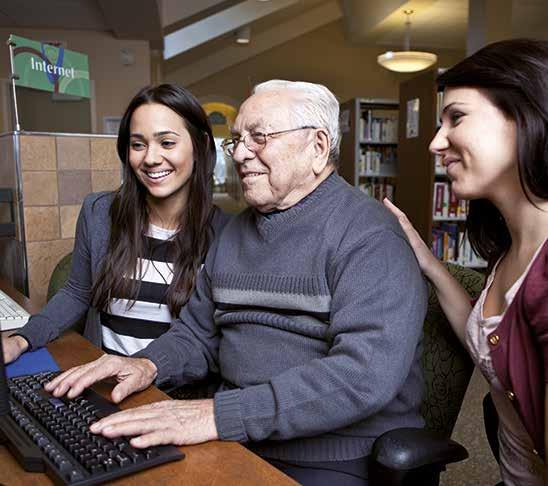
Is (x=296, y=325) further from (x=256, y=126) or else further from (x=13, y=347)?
(x=13, y=347)

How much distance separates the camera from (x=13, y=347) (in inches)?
50.2

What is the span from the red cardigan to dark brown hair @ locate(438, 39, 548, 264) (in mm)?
126

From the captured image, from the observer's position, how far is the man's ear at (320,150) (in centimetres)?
123

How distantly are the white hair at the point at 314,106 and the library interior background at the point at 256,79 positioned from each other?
1255 mm

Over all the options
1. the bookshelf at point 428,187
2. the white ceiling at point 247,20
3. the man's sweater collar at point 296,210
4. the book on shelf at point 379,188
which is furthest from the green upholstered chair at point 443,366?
the white ceiling at point 247,20

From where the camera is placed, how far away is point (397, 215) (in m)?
1.31

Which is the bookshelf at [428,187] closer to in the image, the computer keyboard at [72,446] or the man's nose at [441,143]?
the man's nose at [441,143]

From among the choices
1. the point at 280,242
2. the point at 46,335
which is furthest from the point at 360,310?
the point at 46,335

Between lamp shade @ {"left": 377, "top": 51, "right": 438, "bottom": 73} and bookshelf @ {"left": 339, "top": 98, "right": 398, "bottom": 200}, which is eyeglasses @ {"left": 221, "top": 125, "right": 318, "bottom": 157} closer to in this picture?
bookshelf @ {"left": 339, "top": 98, "right": 398, "bottom": 200}

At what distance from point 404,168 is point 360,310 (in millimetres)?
3618

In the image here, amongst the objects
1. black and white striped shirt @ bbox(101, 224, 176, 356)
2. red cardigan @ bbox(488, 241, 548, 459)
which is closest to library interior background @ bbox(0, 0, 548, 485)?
black and white striped shirt @ bbox(101, 224, 176, 356)

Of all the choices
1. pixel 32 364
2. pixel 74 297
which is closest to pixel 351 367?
pixel 32 364

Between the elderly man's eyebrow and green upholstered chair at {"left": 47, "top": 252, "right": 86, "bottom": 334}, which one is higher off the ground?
the elderly man's eyebrow

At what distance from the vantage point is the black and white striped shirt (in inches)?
61.8
